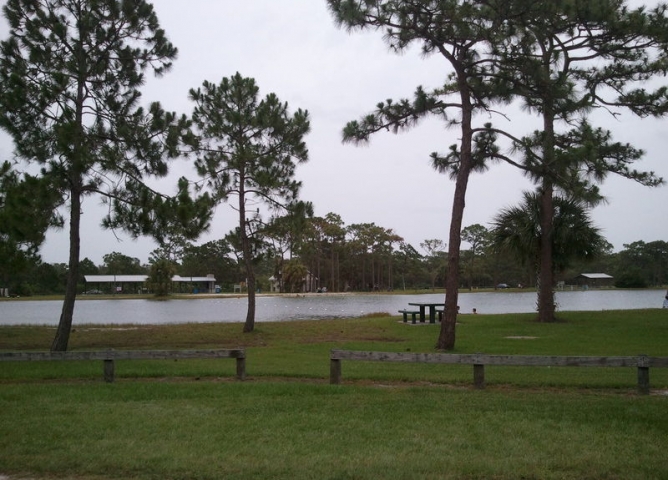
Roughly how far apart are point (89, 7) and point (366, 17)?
6.85 metres

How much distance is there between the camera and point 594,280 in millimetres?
109125

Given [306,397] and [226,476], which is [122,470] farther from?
[306,397]

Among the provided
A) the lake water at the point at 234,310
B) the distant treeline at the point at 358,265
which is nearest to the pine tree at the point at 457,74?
the lake water at the point at 234,310

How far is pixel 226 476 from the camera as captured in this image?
538 centimetres

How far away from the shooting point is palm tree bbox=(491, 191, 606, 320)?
84.7ft

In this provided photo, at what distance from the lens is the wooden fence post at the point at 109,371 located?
10391 millimetres

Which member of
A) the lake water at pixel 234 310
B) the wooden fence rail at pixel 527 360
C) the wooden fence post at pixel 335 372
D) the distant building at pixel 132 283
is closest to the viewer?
the wooden fence rail at pixel 527 360

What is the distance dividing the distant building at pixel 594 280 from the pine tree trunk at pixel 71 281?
333 ft

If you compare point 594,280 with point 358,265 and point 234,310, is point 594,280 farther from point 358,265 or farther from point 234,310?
point 234,310

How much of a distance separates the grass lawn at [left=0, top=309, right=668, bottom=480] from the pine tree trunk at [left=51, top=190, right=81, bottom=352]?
277 centimetres

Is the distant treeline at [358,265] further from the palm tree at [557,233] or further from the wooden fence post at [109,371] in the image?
the wooden fence post at [109,371]

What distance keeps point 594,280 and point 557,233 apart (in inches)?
3575

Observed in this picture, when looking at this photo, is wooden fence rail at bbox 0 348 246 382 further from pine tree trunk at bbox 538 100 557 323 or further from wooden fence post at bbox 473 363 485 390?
pine tree trunk at bbox 538 100 557 323

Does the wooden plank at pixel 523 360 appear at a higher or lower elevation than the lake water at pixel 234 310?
higher
